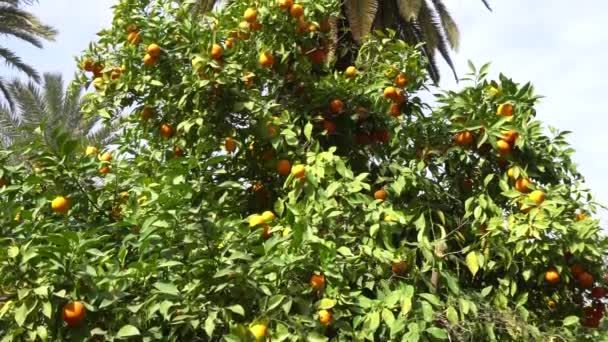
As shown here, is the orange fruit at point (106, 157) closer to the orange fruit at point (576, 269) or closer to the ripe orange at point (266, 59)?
the ripe orange at point (266, 59)

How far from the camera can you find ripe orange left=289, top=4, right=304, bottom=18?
341 cm

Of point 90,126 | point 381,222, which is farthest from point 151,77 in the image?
point 90,126

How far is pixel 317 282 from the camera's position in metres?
2.46

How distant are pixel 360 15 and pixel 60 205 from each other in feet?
14.9

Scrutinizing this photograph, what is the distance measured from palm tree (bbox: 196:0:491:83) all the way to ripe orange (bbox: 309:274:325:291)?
11.2ft

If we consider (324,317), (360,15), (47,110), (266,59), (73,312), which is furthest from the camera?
(47,110)

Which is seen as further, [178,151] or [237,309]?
[178,151]

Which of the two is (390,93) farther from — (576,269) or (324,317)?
(324,317)

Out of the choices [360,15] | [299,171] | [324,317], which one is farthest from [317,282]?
[360,15]

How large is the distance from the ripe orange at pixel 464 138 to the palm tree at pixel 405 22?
251 cm

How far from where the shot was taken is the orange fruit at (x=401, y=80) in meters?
3.54

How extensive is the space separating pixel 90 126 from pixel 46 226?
27.0 ft

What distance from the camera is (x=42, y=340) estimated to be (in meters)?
2.10

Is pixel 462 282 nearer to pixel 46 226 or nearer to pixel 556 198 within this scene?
pixel 556 198
